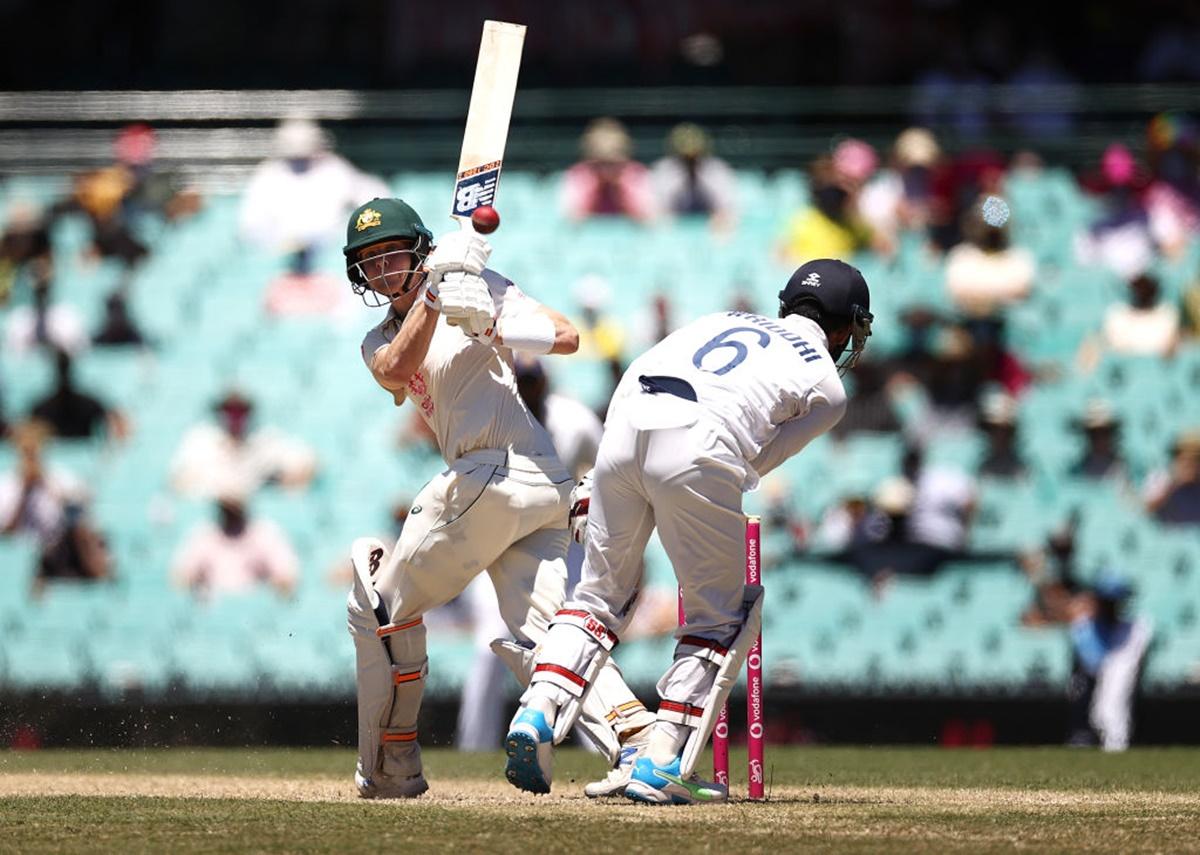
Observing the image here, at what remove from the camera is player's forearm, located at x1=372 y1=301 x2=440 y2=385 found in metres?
6.10

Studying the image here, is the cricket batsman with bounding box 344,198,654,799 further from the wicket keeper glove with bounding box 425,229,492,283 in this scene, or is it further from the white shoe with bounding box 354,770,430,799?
the wicket keeper glove with bounding box 425,229,492,283

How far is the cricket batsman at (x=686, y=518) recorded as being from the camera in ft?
18.2

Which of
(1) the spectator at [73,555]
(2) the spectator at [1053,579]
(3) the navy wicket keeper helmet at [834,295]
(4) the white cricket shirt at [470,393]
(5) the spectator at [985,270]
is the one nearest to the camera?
(3) the navy wicket keeper helmet at [834,295]

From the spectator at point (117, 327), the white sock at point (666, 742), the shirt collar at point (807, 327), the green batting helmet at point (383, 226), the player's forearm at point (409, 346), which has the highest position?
the spectator at point (117, 327)

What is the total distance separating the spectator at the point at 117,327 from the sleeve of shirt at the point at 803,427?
9205mm

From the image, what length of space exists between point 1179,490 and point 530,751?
7.98 m

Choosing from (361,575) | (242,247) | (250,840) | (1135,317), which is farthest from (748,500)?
(250,840)

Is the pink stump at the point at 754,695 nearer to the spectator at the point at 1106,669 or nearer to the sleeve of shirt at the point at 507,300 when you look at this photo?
the sleeve of shirt at the point at 507,300

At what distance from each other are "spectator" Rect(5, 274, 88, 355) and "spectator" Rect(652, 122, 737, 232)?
4136 millimetres

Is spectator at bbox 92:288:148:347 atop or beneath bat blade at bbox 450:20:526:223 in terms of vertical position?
atop

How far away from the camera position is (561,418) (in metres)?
9.10

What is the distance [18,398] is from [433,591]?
27.3ft

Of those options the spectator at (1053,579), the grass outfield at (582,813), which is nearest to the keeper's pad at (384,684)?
the grass outfield at (582,813)

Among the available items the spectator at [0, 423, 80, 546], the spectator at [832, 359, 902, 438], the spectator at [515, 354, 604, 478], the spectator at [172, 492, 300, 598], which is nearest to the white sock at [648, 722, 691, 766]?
the spectator at [515, 354, 604, 478]
